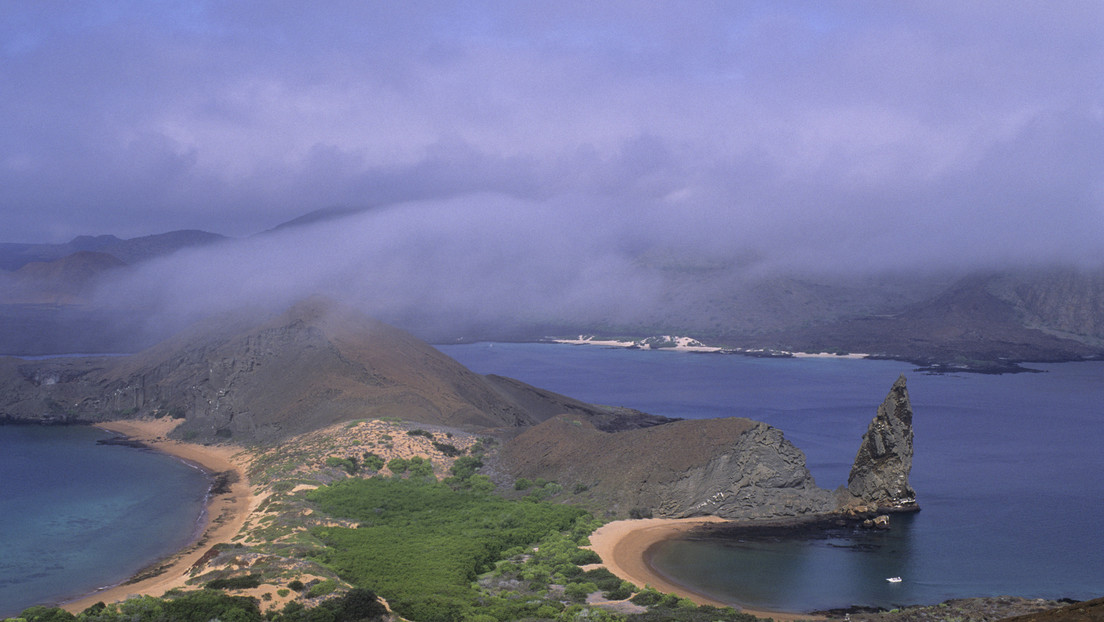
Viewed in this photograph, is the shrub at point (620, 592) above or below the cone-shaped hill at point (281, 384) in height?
below

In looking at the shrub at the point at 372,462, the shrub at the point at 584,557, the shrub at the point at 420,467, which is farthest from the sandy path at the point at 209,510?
the shrub at the point at 584,557

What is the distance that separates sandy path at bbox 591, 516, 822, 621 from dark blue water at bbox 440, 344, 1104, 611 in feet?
3.79

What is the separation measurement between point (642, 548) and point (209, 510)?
103 ft

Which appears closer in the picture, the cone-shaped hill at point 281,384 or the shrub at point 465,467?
the shrub at point 465,467

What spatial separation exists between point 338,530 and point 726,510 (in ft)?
82.6

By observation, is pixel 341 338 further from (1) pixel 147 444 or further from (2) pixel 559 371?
(2) pixel 559 371

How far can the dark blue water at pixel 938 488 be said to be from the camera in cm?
4319

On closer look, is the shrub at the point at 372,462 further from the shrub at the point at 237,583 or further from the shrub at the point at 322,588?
the shrub at the point at 322,588

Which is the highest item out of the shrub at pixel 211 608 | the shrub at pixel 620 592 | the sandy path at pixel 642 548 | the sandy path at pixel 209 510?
the shrub at pixel 211 608

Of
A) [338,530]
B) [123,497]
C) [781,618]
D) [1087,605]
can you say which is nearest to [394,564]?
[338,530]

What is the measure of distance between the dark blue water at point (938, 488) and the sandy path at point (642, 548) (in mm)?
1157

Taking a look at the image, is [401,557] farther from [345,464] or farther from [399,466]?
[345,464]

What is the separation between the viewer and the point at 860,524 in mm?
53969

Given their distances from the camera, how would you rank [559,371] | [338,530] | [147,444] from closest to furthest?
[338,530]
[147,444]
[559,371]
